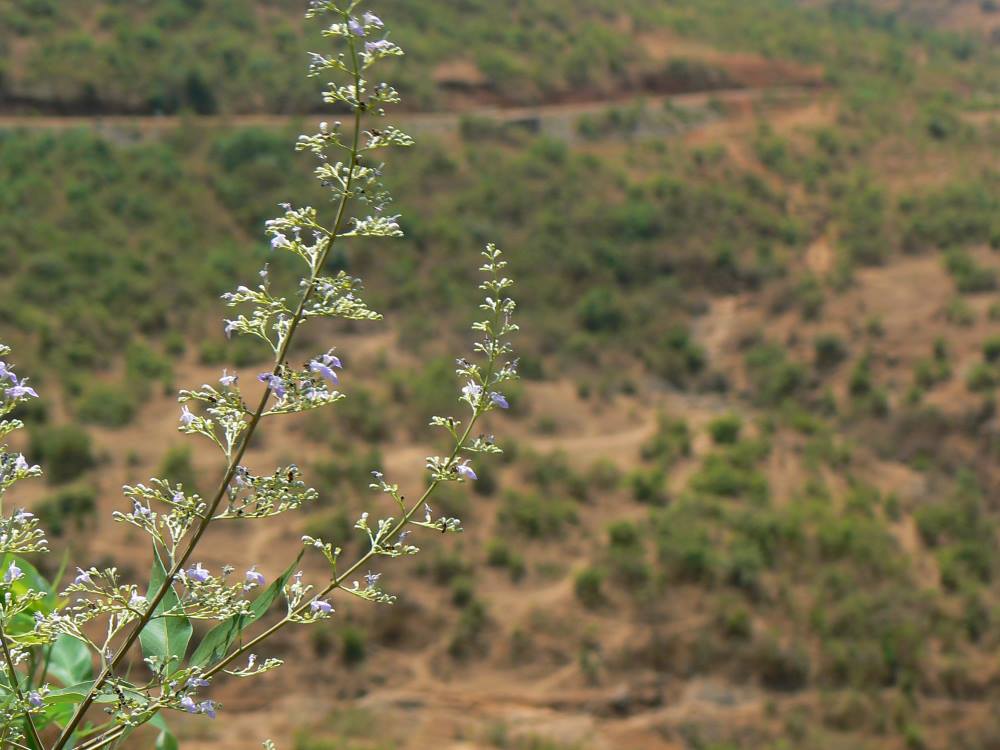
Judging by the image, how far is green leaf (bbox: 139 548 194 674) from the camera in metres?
2.26

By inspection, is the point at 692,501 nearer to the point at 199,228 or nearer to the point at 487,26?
the point at 199,228

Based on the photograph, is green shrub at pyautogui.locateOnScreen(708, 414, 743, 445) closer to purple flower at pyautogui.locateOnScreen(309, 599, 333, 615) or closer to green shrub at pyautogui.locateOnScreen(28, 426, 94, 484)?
green shrub at pyautogui.locateOnScreen(28, 426, 94, 484)

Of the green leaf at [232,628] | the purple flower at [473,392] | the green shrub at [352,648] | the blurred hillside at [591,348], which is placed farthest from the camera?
the blurred hillside at [591,348]

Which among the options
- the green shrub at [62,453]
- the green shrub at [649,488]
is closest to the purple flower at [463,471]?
the green shrub at [62,453]

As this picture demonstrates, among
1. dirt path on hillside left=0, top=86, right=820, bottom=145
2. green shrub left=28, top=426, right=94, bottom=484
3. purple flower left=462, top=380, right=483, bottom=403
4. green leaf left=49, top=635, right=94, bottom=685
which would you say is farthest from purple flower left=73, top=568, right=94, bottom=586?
dirt path on hillside left=0, top=86, right=820, bottom=145

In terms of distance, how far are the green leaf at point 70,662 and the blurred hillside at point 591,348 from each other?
11.8m

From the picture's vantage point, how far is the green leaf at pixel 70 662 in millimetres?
2939

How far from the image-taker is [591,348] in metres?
26.6

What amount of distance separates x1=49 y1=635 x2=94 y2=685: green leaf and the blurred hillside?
38.8 ft

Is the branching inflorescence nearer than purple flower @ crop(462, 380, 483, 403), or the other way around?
the branching inflorescence

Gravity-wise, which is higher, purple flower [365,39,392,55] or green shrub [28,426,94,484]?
purple flower [365,39,392,55]

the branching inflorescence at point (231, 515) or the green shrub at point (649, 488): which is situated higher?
the branching inflorescence at point (231, 515)

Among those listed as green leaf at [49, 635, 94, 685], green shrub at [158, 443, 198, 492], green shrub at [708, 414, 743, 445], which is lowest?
green shrub at [158, 443, 198, 492]

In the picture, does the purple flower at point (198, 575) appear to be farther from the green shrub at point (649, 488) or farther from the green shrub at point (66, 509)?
the green shrub at point (649, 488)
